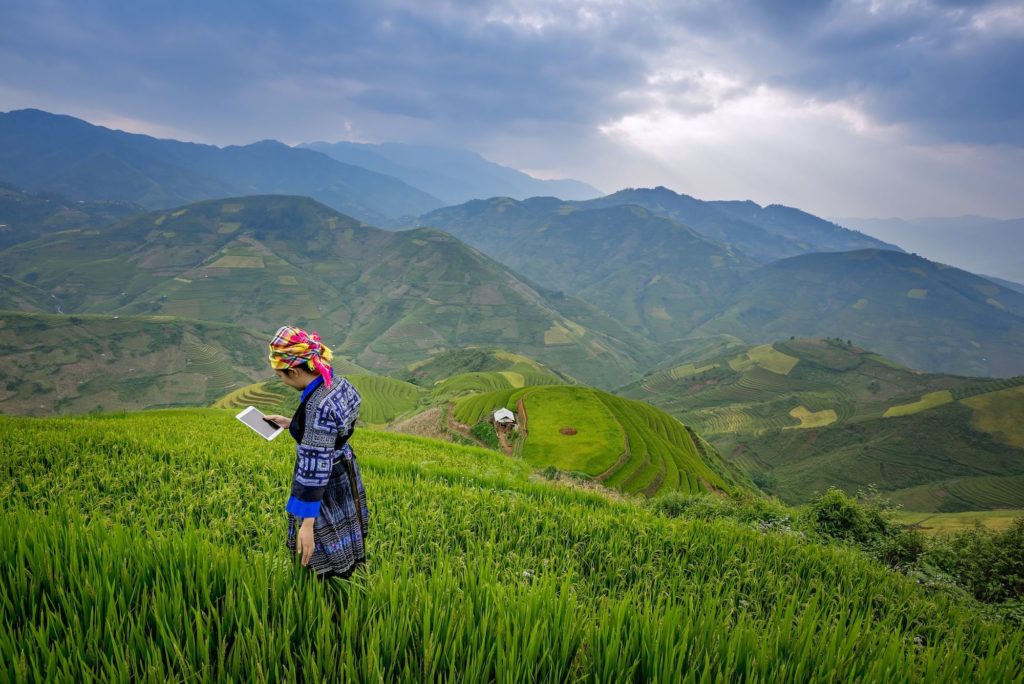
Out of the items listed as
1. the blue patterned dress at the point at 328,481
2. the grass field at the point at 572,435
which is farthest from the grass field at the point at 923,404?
the blue patterned dress at the point at 328,481

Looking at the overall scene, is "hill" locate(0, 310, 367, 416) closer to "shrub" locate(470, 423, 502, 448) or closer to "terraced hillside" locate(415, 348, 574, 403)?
"terraced hillside" locate(415, 348, 574, 403)

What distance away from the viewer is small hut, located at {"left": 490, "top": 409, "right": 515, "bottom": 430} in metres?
52.4

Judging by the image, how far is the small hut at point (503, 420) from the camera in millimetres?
52406

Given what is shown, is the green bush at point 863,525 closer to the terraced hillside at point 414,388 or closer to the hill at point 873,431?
the terraced hillside at point 414,388

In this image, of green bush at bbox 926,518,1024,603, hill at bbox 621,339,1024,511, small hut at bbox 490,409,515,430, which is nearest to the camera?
green bush at bbox 926,518,1024,603

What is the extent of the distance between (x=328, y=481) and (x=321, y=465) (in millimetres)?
266

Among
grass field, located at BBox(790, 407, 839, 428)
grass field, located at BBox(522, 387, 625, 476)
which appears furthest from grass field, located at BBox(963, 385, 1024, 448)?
grass field, located at BBox(522, 387, 625, 476)

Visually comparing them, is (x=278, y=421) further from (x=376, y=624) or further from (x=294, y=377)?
(x=376, y=624)

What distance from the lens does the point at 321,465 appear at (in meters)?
3.33

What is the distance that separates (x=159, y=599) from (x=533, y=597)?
2.21 m

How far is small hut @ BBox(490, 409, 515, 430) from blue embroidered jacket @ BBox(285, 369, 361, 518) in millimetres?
49583

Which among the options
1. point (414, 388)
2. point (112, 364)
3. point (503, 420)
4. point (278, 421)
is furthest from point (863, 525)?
point (112, 364)

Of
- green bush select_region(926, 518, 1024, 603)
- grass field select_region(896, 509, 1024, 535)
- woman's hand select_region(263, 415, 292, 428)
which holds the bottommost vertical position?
grass field select_region(896, 509, 1024, 535)

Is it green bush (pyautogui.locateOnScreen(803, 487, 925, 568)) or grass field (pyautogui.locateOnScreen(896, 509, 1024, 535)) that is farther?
grass field (pyautogui.locateOnScreen(896, 509, 1024, 535))
